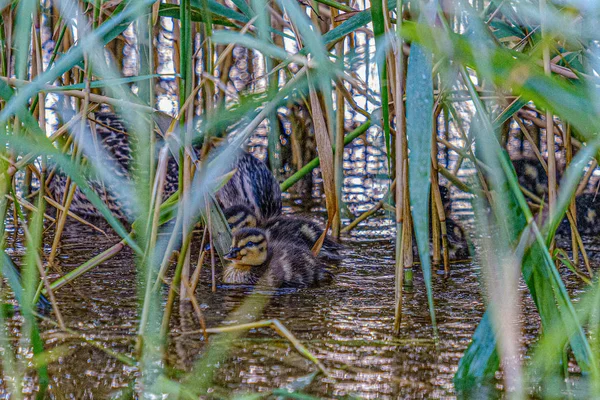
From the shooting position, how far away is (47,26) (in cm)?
423

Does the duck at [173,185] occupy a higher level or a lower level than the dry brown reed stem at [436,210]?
higher

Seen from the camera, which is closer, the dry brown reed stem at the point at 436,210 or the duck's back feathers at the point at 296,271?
the dry brown reed stem at the point at 436,210

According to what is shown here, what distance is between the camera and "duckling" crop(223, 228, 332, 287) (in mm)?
2115

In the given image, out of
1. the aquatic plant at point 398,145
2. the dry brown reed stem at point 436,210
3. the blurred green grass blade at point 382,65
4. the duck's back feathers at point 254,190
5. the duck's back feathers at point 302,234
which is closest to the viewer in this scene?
the aquatic plant at point 398,145

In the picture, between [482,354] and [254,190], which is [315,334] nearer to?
[482,354]

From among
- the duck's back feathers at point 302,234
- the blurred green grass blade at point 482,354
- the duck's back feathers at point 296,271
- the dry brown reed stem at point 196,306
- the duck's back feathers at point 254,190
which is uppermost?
the duck's back feathers at point 254,190

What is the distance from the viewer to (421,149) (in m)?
1.15

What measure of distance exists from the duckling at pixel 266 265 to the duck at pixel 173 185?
28.7 inches

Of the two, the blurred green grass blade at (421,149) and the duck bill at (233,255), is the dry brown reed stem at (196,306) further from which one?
the blurred green grass blade at (421,149)

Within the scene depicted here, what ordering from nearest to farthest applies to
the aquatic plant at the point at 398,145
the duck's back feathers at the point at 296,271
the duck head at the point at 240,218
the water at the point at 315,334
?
the aquatic plant at the point at 398,145, the water at the point at 315,334, the duck's back feathers at the point at 296,271, the duck head at the point at 240,218

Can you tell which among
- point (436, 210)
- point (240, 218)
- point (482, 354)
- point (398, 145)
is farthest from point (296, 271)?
point (482, 354)

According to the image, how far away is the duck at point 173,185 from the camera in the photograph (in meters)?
3.17

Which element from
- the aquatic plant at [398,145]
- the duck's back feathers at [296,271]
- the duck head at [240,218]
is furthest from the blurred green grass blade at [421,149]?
the duck head at [240,218]

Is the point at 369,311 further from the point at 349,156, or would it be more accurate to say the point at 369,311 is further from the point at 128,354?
the point at 349,156
